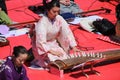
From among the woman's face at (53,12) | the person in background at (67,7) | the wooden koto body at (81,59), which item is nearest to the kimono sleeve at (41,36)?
the woman's face at (53,12)

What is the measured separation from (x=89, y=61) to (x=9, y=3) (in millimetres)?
3532

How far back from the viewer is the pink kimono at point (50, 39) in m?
4.64

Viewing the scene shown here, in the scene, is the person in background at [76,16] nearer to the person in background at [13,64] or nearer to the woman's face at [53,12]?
the woman's face at [53,12]

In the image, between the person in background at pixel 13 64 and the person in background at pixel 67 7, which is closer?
the person in background at pixel 13 64

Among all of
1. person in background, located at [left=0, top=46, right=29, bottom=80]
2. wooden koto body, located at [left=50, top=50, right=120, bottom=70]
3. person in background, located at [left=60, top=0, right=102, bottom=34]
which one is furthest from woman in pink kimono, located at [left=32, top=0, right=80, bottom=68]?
person in background, located at [left=60, top=0, right=102, bottom=34]

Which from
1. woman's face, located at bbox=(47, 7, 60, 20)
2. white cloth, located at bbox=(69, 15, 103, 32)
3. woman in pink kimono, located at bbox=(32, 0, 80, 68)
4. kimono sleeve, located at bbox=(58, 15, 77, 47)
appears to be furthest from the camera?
white cloth, located at bbox=(69, 15, 103, 32)

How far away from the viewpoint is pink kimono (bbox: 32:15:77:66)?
15.2 ft

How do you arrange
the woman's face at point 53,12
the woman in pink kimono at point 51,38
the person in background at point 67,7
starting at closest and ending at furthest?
the woman's face at point 53,12 < the woman in pink kimono at point 51,38 < the person in background at point 67,7

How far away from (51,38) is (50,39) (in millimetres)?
21

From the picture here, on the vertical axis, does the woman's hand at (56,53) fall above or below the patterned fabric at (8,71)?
below

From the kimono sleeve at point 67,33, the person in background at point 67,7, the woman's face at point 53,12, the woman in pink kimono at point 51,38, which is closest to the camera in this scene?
the woman's face at point 53,12

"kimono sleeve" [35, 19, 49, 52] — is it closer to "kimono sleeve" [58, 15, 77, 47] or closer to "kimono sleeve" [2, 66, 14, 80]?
"kimono sleeve" [58, 15, 77, 47]

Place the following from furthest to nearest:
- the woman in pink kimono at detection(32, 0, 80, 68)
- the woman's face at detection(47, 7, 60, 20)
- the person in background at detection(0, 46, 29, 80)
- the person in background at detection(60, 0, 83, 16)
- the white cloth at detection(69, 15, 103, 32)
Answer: the person in background at detection(60, 0, 83, 16) < the white cloth at detection(69, 15, 103, 32) < the woman in pink kimono at detection(32, 0, 80, 68) < the woman's face at detection(47, 7, 60, 20) < the person in background at detection(0, 46, 29, 80)

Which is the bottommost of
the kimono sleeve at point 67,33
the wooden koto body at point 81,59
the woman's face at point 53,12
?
the wooden koto body at point 81,59
